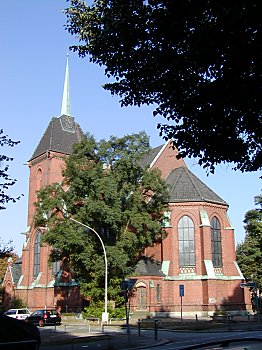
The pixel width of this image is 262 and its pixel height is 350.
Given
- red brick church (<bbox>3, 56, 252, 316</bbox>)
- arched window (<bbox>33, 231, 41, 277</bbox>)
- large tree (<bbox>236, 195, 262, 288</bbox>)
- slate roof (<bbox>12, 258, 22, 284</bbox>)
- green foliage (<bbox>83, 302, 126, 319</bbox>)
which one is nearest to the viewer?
green foliage (<bbox>83, 302, 126, 319</bbox>)

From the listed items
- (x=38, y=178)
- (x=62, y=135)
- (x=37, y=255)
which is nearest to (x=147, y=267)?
Result: (x=37, y=255)

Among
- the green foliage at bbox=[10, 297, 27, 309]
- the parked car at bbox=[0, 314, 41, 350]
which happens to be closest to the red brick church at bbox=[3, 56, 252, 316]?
the green foliage at bbox=[10, 297, 27, 309]

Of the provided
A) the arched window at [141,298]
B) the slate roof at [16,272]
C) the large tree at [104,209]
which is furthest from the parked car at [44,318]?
the slate roof at [16,272]

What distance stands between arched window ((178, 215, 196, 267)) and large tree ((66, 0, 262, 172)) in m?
29.3

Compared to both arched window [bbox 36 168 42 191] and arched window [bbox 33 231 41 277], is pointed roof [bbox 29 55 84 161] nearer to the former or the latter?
arched window [bbox 36 168 42 191]

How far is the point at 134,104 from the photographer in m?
10.4

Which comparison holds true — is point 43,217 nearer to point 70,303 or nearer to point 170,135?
point 70,303

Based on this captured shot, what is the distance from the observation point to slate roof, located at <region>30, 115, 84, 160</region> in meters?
51.3

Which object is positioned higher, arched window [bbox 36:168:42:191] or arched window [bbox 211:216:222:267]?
arched window [bbox 36:168:42:191]

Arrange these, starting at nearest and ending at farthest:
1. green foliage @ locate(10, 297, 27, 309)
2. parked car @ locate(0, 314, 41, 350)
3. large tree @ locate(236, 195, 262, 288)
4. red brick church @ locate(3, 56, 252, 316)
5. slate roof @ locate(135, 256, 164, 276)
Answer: parked car @ locate(0, 314, 41, 350) → red brick church @ locate(3, 56, 252, 316) → slate roof @ locate(135, 256, 164, 276) → large tree @ locate(236, 195, 262, 288) → green foliage @ locate(10, 297, 27, 309)

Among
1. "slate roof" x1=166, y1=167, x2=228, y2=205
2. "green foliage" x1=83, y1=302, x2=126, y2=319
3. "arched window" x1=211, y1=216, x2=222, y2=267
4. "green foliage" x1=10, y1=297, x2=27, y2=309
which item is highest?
"slate roof" x1=166, y1=167, x2=228, y2=205

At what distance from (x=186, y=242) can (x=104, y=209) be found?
10616 mm

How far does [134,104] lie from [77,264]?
25.6 metres

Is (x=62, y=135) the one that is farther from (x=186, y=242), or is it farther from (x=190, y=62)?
(x=190, y=62)
